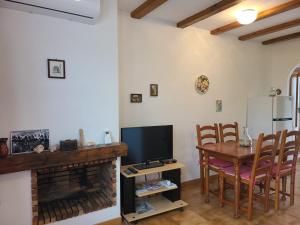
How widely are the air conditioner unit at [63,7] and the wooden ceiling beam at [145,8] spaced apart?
0.77 m

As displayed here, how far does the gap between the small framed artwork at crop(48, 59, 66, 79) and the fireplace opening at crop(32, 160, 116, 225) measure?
875 millimetres

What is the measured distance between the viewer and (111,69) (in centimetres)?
249

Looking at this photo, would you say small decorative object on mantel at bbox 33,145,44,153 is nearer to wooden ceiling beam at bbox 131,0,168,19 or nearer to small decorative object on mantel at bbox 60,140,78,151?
small decorative object on mantel at bbox 60,140,78,151

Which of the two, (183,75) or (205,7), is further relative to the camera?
(183,75)

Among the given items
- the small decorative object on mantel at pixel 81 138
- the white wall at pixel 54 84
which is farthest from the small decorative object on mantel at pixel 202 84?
the small decorative object on mantel at pixel 81 138

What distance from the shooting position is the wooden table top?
8.85 feet

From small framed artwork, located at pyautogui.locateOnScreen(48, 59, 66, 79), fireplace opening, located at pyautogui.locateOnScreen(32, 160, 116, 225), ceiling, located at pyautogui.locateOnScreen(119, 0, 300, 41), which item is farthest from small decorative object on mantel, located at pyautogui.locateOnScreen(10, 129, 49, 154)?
ceiling, located at pyautogui.locateOnScreen(119, 0, 300, 41)

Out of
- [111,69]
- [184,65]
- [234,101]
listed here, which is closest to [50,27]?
[111,69]

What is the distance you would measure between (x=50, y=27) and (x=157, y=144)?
1.75 meters

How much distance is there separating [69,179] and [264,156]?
86.7 inches

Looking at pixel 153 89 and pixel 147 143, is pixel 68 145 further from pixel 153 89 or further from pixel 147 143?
pixel 153 89

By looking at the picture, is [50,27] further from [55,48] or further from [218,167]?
[218,167]

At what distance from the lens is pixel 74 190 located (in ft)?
8.41

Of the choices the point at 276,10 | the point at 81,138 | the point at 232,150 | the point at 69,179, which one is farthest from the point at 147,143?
the point at 276,10
